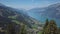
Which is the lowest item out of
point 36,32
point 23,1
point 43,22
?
point 36,32

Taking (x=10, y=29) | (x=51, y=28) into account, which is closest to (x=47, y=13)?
(x=51, y=28)

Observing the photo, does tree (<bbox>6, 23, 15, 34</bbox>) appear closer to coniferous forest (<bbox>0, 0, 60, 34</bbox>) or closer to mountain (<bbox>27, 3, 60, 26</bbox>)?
coniferous forest (<bbox>0, 0, 60, 34</bbox>)

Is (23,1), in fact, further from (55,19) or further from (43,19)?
(55,19)

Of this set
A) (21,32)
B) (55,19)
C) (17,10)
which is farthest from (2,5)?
(55,19)

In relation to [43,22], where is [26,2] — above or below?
above

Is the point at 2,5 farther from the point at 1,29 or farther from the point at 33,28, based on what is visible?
the point at 33,28

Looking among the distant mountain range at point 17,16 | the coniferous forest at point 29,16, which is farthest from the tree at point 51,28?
the distant mountain range at point 17,16

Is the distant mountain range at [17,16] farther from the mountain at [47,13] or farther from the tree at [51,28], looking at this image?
the tree at [51,28]

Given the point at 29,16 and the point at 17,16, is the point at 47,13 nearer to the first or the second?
the point at 29,16
